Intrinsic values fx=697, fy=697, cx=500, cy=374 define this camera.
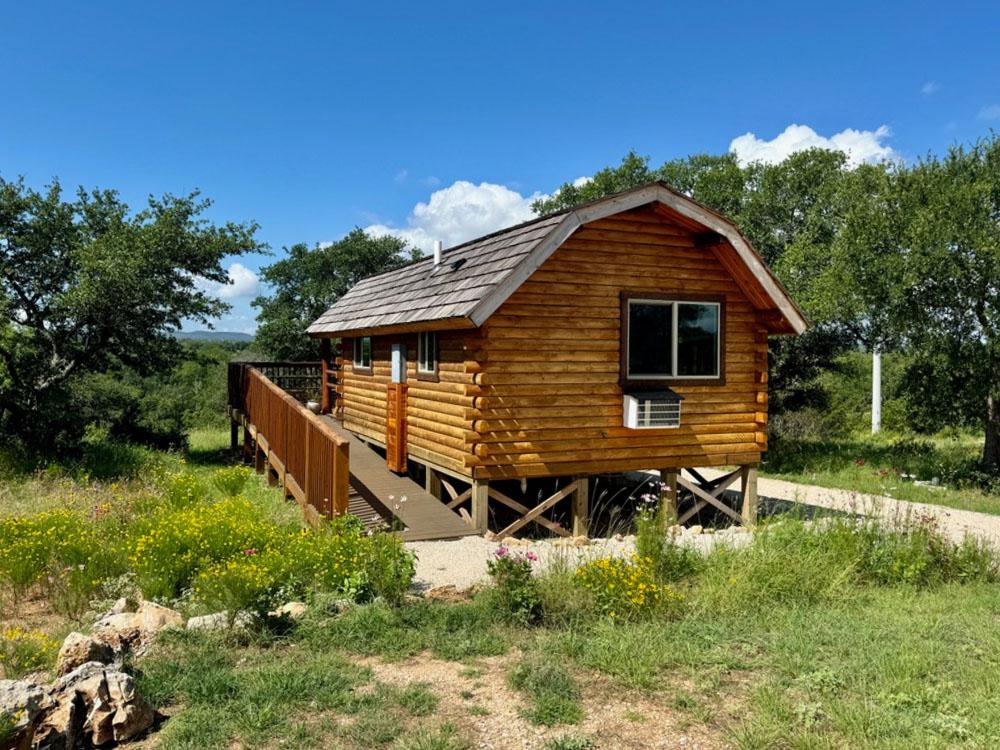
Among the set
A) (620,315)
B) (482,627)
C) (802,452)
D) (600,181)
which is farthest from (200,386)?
(482,627)

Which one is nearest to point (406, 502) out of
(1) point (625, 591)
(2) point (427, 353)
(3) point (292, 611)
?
(2) point (427, 353)

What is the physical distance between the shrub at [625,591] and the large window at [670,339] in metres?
4.76

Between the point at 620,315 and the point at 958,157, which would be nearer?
the point at 620,315

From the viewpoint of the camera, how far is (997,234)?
588 inches

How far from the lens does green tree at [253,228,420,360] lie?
32.7 m

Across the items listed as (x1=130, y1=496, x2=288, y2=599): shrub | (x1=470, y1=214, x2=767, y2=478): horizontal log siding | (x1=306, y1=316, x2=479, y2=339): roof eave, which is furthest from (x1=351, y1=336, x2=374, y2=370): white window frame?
(x1=130, y1=496, x2=288, y2=599): shrub

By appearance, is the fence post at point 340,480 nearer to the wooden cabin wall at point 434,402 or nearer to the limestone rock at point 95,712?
the wooden cabin wall at point 434,402

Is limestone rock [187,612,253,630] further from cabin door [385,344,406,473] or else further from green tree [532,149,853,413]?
green tree [532,149,853,413]

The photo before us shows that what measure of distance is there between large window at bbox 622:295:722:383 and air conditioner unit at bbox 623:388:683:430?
323mm

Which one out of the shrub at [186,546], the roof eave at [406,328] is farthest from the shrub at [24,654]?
the roof eave at [406,328]

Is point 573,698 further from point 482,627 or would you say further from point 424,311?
point 424,311

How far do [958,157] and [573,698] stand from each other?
56.3ft

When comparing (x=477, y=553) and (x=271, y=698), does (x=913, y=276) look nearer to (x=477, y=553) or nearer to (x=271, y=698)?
(x=477, y=553)

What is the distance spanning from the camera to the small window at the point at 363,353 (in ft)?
48.3
